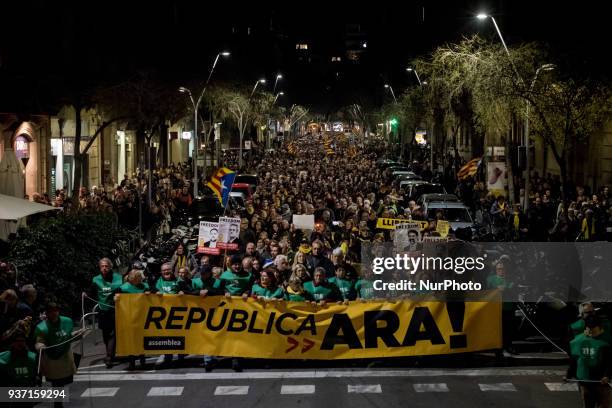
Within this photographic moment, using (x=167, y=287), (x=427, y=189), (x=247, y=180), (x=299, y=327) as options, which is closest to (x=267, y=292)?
(x=299, y=327)

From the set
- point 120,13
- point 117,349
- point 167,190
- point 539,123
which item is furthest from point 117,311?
point 120,13

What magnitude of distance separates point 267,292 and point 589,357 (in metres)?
4.94

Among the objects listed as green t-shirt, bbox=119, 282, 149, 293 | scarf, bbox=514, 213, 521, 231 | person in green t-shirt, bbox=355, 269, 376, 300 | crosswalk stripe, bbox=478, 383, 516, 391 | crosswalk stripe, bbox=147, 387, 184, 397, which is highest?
scarf, bbox=514, 213, 521, 231

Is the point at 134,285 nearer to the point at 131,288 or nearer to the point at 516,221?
the point at 131,288

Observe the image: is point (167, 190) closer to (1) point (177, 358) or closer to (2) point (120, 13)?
(2) point (120, 13)

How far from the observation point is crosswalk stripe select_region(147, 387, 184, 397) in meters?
11.5

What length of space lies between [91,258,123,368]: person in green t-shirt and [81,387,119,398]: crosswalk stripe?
1.11 m

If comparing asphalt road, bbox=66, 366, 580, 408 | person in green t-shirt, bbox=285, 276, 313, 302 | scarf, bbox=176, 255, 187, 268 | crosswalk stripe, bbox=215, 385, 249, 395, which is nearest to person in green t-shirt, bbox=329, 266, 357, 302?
person in green t-shirt, bbox=285, 276, 313, 302

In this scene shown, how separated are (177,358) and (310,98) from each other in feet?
585

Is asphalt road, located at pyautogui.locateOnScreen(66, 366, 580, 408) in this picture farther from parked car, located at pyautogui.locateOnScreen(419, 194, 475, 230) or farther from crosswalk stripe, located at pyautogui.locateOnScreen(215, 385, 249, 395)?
parked car, located at pyautogui.locateOnScreen(419, 194, 475, 230)

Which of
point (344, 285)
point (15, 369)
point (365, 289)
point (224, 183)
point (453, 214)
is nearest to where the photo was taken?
point (15, 369)

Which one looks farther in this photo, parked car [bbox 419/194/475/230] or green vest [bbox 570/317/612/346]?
parked car [bbox 419/194/475/230]

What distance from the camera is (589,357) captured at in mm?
9477

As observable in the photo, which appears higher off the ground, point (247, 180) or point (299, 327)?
point (247, 180)
